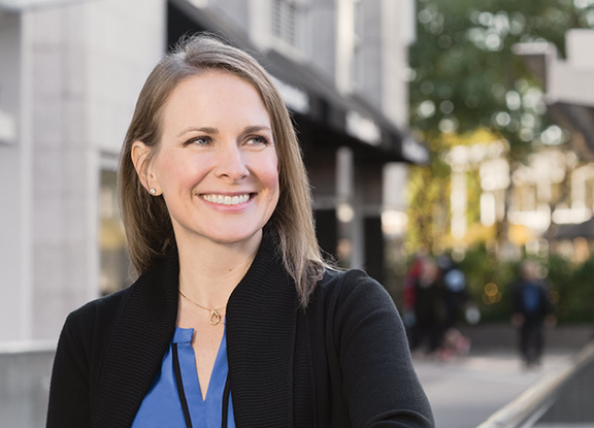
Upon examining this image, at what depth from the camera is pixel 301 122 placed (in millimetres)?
15758

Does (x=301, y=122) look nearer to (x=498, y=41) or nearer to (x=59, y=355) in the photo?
(x=59, y=355)

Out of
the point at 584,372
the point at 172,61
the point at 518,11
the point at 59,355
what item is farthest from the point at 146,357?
the point at 518,11

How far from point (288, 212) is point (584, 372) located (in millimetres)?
5041

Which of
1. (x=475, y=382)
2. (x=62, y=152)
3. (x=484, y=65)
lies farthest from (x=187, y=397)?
(x=484, y=65)

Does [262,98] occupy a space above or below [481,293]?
above

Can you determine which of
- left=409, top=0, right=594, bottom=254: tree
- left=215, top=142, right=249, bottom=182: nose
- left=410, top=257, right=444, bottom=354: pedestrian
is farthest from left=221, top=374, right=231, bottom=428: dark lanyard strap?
left=409, top=0, right=594, bottom=254: tree

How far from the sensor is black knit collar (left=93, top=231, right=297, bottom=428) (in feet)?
6.95

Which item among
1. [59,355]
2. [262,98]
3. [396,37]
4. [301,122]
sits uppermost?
[396,37]

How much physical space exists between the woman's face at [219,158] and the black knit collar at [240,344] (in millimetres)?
103

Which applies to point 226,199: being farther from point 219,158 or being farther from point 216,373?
point 216,373

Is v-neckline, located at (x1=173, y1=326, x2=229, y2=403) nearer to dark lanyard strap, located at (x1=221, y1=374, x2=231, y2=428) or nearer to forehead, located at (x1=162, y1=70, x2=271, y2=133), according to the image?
dark lanyard strap, located at (x1=221, y1=374, x2=231, y2=428)

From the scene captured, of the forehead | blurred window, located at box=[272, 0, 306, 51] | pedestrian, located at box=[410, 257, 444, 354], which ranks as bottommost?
pedestrian, located at box=[410, 257, 444, 354]

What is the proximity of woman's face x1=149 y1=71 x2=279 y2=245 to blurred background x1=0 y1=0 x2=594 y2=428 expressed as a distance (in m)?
0.55

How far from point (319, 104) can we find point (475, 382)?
186 inches
